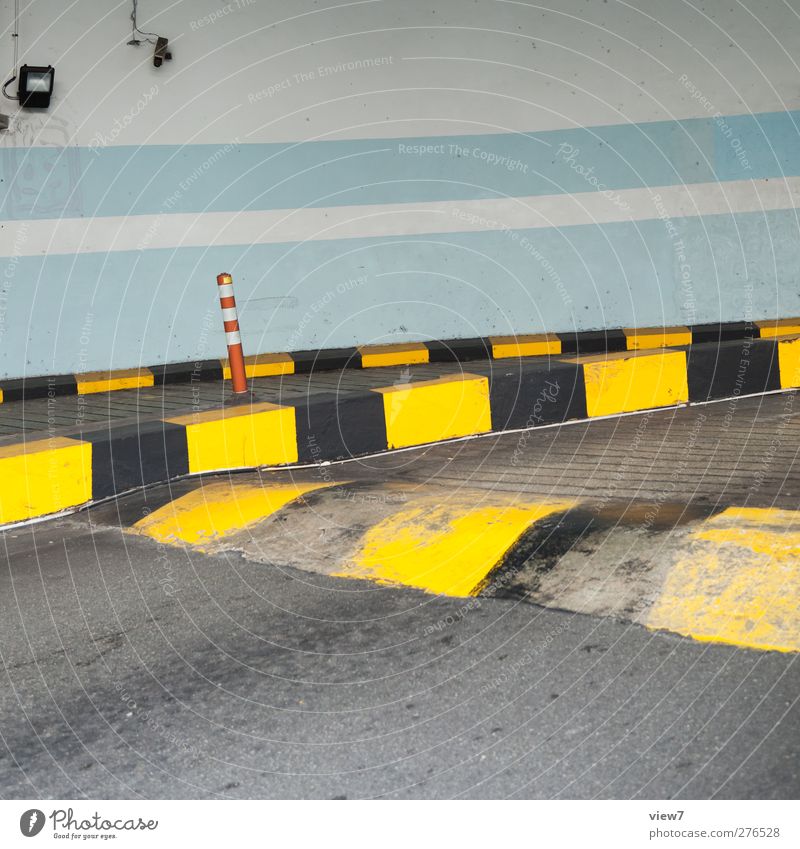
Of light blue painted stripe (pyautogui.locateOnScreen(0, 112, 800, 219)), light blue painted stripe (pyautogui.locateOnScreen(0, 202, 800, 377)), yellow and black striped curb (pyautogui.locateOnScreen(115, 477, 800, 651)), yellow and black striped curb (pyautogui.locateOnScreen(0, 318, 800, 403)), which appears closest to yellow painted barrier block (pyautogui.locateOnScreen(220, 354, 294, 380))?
yellow and black striped curb (pyautogui.locateOnScreen(0, 318, 800, 403))

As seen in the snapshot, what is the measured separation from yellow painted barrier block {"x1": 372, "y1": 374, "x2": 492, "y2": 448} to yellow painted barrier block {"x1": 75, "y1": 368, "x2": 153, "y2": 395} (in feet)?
6.88

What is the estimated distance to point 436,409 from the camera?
5.45 m

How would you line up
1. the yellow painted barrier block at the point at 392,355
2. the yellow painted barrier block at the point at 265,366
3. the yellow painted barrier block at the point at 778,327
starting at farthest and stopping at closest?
the yellow painted barrier block at the point at 778,327 < the yellow painted barrier block at the point at 392,355 < the yellow painted barrier block at the point at 265,366

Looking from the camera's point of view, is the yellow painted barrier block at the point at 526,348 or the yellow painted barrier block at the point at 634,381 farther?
the yellow painted barrier block at the point at 526,348

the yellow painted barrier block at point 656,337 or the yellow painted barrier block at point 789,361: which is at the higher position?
the yellow painted barrier block at point 656,337

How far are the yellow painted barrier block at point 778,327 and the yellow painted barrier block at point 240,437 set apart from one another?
3719 mm

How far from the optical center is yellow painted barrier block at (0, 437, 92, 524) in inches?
170

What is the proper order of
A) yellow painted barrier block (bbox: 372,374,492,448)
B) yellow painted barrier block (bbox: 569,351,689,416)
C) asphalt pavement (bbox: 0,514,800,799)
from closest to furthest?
asphalt pavement (bbox: 0,514,800,799), yellow painted barrier block (bbox: 372,374,492,448), yellow painted barrier block (bbox: 569,351,689,416)

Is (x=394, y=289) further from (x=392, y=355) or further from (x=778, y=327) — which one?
(x=778, y=327)

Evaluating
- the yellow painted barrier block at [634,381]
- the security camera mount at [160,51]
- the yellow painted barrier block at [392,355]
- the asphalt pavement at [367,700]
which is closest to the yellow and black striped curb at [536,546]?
the asphalt pavement at [367,700]

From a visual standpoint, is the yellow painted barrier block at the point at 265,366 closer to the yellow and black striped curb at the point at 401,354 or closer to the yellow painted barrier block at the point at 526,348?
the yellow and black striped curb at the point at 401,354

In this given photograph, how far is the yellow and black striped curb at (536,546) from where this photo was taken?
286 cm

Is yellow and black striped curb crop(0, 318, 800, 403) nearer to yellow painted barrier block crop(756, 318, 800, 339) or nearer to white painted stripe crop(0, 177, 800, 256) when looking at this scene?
yellow painted barrier block crop(756, 318, 800, 339)
